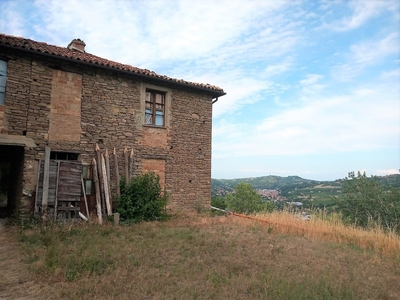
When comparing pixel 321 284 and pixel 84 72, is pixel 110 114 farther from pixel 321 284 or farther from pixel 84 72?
pixel 321 284

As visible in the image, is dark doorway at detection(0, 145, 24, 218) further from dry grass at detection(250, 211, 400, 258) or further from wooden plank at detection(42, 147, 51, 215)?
dry grass at detection(250, 211, 400, 258)

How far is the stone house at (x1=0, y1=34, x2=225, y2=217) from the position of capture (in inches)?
340

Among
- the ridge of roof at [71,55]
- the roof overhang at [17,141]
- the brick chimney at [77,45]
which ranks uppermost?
the brick chimney at [77,45]

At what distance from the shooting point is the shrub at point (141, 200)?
9.76 metres

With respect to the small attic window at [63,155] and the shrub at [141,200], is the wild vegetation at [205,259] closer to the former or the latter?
the shrub at [141,200]

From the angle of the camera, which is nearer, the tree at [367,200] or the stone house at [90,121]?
the stone house at [90,121]

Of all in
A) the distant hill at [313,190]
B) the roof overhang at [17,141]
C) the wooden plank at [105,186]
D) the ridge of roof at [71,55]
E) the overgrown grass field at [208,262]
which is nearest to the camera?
the overgrown grass field at [208,262]

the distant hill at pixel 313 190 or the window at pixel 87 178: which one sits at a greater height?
the window at pixel 87 178

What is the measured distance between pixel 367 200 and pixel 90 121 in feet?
62.6

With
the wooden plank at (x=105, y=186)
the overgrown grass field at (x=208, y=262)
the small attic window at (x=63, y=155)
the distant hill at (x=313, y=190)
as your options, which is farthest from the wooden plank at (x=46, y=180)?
the distant hill at (x=313, y=190)

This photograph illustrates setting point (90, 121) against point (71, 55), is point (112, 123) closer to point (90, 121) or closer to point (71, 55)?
point (90, 121)

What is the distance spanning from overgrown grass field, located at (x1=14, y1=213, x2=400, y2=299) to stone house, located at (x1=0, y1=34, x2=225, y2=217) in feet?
7.78

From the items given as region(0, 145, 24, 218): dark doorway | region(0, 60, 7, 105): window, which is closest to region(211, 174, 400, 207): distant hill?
region(0, 145, 24, 218): dark doorway

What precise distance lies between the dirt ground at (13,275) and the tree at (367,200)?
18.9m
